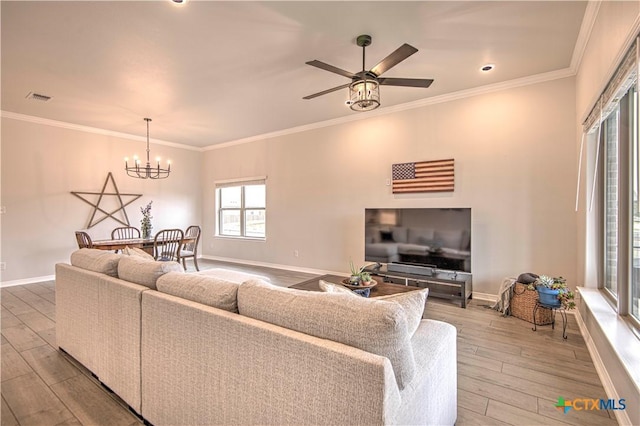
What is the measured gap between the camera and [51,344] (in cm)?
270

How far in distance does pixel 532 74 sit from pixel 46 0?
188 inches

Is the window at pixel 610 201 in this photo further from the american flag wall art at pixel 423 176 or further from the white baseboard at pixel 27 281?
the white baseboard at pixel 27 281

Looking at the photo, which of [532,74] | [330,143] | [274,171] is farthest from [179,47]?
[532,74]

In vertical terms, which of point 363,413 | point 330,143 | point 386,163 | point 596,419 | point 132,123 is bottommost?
point 596,419

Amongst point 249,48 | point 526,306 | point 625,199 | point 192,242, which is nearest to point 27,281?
point 192,242

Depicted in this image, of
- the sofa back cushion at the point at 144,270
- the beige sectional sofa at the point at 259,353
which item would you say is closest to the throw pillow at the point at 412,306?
the beige sectional sofa at the point at 259,353

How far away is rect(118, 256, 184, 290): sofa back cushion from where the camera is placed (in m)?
1.86

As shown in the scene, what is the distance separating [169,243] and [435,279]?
4.17 metres

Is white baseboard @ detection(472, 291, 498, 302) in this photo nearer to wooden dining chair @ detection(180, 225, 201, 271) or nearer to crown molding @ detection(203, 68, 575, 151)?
crown molding @ detection(203, 68, 575, 151)

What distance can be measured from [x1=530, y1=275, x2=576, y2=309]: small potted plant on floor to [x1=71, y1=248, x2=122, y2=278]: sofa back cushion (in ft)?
12.1

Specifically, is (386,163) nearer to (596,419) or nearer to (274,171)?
(274,171)

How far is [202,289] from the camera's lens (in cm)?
157

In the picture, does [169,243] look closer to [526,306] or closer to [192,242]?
[192,242]

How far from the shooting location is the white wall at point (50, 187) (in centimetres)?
483
